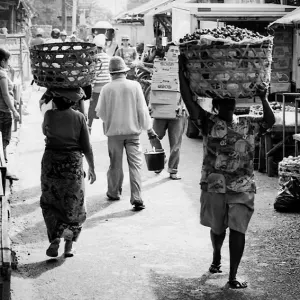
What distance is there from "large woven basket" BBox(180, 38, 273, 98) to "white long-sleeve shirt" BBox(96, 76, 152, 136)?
3597mm

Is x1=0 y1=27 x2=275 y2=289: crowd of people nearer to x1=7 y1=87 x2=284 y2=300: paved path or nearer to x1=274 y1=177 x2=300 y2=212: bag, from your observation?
x1=7 y1=87 x2=284 y2=300: paved path

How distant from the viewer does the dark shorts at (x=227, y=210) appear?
6238 mm

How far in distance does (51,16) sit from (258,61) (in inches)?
2071

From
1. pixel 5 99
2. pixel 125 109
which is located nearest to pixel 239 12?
pixel 5 99

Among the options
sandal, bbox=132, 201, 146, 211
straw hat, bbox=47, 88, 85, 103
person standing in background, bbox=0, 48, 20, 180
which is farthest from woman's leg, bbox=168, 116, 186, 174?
straw hat, bbox=47, 88, 85, 103

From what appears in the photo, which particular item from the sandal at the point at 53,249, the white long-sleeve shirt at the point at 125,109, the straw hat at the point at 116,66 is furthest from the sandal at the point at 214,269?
the straw hat at the point at 116,66

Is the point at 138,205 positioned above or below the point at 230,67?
below

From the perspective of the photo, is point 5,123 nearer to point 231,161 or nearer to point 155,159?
point 155,159

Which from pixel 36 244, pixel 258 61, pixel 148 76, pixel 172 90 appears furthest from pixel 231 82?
pixel 148 76

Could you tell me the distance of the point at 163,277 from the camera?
6738 millimetres

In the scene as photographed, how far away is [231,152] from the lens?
247 inches

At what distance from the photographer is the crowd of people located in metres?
6.26

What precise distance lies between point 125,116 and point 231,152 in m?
3.50

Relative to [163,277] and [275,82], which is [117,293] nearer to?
[163,277]
